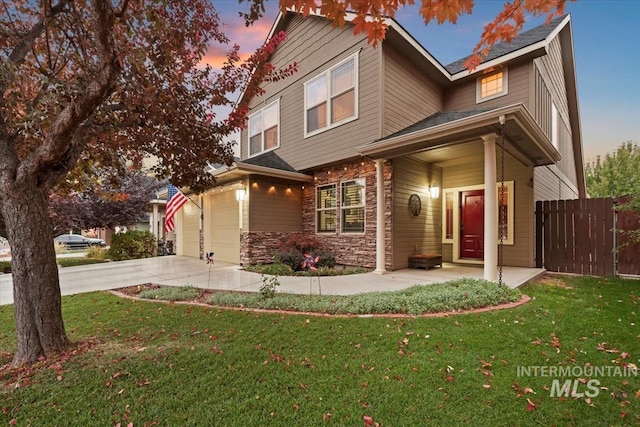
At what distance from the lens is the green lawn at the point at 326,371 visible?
85.9 inches

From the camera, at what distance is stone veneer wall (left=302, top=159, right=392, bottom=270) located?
790 cm

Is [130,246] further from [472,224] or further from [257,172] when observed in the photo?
[472,224]

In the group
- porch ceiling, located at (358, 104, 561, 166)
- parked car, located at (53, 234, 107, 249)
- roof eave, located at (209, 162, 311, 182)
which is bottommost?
parked car, located at (53, 234, 107, 249)

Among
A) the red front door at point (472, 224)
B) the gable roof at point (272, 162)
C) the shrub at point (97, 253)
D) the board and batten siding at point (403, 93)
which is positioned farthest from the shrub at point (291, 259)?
the shrub at point (97, 253)

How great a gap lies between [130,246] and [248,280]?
842cm

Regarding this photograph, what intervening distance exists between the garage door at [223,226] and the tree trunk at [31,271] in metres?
6.66

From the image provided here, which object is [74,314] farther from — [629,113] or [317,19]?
[629,113]

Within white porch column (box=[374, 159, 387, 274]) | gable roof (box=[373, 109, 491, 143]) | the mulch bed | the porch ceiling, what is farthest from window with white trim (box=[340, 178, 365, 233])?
the mulch bed

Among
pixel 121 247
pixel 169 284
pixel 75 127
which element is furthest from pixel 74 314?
pixel 121 247

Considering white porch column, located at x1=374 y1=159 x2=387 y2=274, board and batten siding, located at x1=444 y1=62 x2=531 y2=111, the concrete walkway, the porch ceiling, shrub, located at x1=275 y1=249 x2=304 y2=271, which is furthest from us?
shrub, located at x1=275 y1=249 x2=304 y2=271

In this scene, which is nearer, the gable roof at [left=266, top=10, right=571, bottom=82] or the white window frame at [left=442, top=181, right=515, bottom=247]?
the gable roof at [left=266, top=10, right=571, bottom=82]

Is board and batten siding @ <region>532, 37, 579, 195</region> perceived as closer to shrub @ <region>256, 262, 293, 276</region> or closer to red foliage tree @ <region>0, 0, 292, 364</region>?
shrub @ <region>256, 262, 293, 276</region>

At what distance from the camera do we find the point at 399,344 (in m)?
3.29

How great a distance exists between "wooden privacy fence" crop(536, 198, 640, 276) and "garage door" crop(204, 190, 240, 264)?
886 cm
